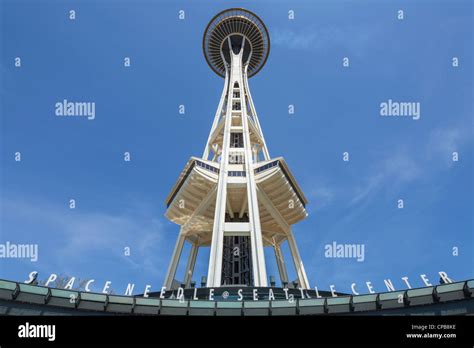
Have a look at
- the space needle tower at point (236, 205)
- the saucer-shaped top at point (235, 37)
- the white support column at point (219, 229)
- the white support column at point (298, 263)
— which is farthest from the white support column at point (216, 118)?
the white support column at point (298, 263)

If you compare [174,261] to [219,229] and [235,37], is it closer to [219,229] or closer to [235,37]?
[219,229]

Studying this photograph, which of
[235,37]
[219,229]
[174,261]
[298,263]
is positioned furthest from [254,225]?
[235,37]

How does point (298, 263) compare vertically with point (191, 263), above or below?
below

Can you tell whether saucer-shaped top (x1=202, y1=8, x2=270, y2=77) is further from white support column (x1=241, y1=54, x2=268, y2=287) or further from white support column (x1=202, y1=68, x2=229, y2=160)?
white support column (x1=241, y1=54, x2=268, y2=287)

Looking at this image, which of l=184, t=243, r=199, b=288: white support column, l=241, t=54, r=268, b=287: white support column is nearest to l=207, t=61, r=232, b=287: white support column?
l=241, t=54, r=268, b=287: white support column

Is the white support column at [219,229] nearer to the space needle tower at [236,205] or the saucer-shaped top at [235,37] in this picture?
the space needle tower at [236,205]
